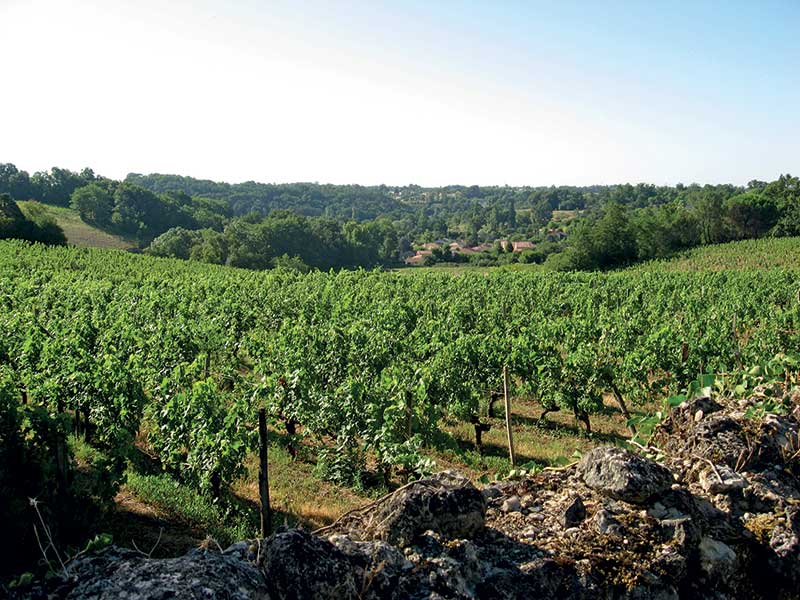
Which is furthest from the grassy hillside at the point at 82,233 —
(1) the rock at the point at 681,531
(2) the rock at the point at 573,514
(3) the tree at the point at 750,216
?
(1) the rock at the point at 681,531

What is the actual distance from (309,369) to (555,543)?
10.6m

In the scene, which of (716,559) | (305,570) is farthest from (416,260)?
(305,570)

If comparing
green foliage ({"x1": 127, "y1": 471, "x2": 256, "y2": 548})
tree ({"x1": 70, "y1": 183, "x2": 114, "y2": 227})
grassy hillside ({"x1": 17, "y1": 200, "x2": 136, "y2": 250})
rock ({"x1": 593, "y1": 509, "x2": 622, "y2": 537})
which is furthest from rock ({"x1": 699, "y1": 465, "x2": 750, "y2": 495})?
tree ({"x1": 70, "y1": 183, "x2": 114, "y2": 227})

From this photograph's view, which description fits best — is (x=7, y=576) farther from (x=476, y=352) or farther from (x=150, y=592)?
(x=476, y=352)

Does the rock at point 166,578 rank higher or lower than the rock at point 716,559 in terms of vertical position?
higher

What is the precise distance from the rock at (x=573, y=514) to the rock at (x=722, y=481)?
4.73ft

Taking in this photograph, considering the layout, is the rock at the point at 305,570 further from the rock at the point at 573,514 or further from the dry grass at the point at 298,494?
the dry grass at the point at 298,494

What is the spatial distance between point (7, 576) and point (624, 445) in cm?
602

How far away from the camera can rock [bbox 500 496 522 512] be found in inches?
193

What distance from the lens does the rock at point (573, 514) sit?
455 centimetres

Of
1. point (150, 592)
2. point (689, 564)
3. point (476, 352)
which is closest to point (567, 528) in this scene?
point (689, 564)

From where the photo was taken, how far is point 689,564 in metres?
4.42

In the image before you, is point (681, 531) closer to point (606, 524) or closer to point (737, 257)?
point (606, 524)

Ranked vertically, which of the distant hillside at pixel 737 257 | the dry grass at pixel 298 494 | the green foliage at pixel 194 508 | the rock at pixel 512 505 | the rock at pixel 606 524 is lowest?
the dry grass at pixel 298 494
